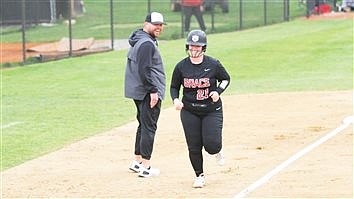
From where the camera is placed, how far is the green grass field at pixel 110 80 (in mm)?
15133

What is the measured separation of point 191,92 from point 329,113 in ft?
21.3

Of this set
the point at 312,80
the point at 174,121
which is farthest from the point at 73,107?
the point at 312,80

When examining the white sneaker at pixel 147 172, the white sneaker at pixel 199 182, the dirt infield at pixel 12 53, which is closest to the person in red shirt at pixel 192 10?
the dirt infield at pixel 12 53

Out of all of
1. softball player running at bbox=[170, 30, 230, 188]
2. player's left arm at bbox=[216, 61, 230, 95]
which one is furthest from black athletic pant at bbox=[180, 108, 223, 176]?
player's left arm at bbox=[216, 61, 230, 95]

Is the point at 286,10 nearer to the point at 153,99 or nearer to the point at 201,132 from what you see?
the point at 153,99

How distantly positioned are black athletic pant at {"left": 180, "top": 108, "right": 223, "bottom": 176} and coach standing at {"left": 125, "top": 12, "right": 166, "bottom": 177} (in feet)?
2.94

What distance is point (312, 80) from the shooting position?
21.7 m

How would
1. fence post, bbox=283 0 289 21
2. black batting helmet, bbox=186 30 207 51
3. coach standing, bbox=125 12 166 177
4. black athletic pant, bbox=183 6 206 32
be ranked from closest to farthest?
black batting helmet, bbox=186 30 207 51 → coach standing, bbox=125 12 166 177 → black athletic pant, bbox=183 6 206 32 → fence post, bbox=283 0 289 21

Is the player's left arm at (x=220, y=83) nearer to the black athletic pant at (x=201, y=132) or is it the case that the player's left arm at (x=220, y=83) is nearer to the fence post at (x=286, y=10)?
the black athletic pant at (x=201, y=132)

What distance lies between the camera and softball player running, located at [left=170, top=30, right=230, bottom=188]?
32.8ft

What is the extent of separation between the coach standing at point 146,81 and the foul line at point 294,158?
4.47 feet

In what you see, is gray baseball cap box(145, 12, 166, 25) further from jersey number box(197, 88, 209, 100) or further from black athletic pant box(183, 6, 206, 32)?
black athletic pant box(183, 6, 206, 32)

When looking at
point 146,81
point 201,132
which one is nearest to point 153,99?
point 146,81

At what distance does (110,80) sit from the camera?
22906mm
